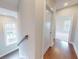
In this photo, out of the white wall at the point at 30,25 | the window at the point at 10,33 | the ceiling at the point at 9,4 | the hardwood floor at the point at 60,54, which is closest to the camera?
the ceiling at the point at 9,4

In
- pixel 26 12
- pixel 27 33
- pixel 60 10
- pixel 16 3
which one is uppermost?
pixel 60 10

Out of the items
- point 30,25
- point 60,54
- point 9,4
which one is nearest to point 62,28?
point 60,54

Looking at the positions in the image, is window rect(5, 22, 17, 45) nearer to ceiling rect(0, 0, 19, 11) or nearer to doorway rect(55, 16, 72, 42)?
ceiling rect(0, 0, 19, 11)

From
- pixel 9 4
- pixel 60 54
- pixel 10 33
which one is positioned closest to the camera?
pixel 9 4

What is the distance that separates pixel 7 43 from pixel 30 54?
9.15 ft

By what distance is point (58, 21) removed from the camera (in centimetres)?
920

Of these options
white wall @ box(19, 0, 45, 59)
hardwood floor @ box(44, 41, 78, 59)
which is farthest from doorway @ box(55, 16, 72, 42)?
white wall @ box(19, 0, 45, 59)

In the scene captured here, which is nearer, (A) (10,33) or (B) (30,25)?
(B) (30,25)

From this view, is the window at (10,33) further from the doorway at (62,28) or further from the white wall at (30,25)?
the doorway at (62,28)

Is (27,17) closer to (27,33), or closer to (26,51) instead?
(27,33)

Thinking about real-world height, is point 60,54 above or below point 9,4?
below

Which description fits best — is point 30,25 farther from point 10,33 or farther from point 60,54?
point 10,33

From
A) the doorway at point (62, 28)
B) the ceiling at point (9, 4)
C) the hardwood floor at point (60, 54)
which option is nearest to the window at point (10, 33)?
the hardwood floor at point (60, 54)

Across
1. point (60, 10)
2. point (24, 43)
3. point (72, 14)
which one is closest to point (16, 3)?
point (24, 43)
